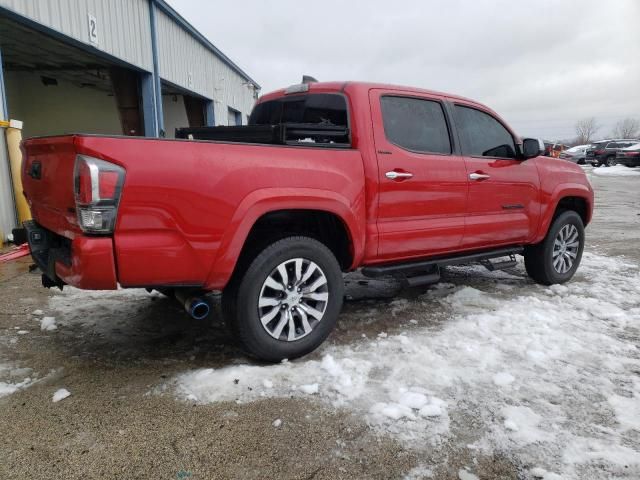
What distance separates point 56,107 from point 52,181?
56.3ft

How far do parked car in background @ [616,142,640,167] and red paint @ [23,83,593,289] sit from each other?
31351mm

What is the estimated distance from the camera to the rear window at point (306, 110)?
3.44 m

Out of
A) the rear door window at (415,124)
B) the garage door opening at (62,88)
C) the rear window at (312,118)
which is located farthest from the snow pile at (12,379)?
the garage door opening at (62,88)

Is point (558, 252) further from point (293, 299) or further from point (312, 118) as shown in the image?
point (293, 299)

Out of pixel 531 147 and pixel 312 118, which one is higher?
pixel 312 118

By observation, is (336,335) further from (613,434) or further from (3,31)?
(3,31)

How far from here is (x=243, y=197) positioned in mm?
2633

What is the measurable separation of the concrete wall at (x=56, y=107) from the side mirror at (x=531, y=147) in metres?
15.7

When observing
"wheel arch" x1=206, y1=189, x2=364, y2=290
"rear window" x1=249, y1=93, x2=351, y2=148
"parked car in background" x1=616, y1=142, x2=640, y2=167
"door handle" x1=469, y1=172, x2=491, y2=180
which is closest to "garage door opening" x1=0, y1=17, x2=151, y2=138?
"rear window" x1=249, y1=93, x2=351, y2=148

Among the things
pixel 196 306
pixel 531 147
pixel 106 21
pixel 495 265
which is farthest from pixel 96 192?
pixel 106 21

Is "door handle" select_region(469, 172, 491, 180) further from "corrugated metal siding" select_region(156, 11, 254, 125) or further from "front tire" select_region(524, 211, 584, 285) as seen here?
"corrugated metal siding" select_region(156, 11, 254, 125)

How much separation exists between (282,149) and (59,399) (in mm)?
1916

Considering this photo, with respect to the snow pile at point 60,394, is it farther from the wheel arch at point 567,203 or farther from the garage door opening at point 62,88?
the garage door opening at point 62,88

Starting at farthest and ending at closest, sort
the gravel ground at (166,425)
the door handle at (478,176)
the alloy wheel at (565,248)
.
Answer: the alloy wheel at (565,248) → the door handle at (478,176) → the gravel ground at (166,425)
